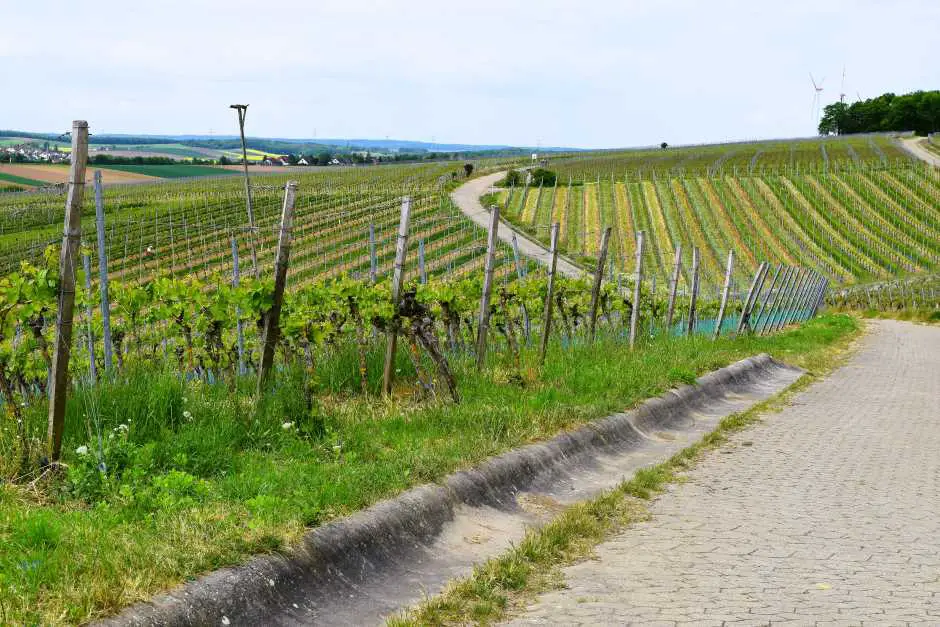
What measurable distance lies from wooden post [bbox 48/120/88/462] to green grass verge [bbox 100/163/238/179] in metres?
103

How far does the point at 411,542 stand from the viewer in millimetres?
6250

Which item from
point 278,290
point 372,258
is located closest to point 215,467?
point 278,290

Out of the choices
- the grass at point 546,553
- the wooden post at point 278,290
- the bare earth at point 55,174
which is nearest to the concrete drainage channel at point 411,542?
the grass at point 546,553

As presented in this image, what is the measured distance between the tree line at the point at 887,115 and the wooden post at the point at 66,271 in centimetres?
12862

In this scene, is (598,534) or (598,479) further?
(598,479)

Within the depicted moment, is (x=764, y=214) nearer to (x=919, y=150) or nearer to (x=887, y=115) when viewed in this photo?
(x=919, y=150)

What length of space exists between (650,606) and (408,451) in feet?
8.49

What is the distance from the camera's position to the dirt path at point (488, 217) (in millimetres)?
47906

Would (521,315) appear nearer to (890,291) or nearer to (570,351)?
(570,351)

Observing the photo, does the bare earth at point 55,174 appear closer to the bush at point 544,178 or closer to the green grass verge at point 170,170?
the green grass verge at point 170,170

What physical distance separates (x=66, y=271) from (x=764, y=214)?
64.8 metres

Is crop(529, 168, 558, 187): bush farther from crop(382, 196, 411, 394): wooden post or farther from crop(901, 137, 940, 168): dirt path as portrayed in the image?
crop(382, 196, 411, 394): wooden post

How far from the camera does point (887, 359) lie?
2191 cm

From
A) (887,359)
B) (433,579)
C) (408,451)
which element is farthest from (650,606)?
(887,359)
